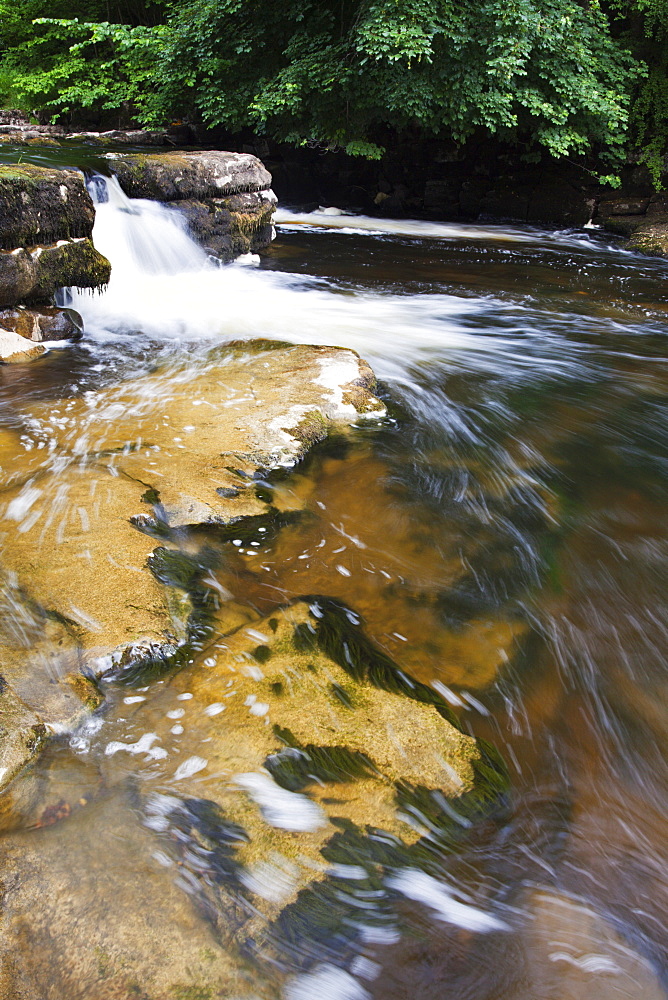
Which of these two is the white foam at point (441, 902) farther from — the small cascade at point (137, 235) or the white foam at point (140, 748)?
the small cascade at point (137, 235)

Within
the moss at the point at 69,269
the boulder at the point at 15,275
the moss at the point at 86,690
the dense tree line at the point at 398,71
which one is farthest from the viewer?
the dense tree line at the point at 398,71

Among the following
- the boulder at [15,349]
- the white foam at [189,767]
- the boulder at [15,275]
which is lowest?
the white foam at [189,767]

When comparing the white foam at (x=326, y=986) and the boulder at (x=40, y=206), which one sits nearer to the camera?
the white foam at (x=326, y=986)

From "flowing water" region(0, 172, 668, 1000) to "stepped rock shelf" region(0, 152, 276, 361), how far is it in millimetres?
334

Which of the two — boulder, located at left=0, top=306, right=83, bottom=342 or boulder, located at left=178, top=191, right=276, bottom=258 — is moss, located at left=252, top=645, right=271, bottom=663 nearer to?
boulder, located at left=0, top=306, right=83, bottom=342

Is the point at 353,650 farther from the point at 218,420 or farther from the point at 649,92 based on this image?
the point at 649,92

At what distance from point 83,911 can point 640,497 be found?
3413mm

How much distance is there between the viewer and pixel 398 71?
34.2ft

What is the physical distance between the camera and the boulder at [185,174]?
7.54 m

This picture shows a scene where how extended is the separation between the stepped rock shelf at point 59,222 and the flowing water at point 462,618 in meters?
0.33

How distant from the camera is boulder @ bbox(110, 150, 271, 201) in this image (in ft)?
24.7

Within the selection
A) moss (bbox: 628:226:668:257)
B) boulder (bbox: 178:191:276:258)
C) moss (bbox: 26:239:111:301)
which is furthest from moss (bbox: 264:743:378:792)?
moss (bbox: 628:226:668:257)

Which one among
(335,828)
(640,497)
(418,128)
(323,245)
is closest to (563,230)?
(418,128)

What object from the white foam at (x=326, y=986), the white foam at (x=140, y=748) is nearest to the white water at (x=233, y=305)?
the white foam at (x=140, y=748)
